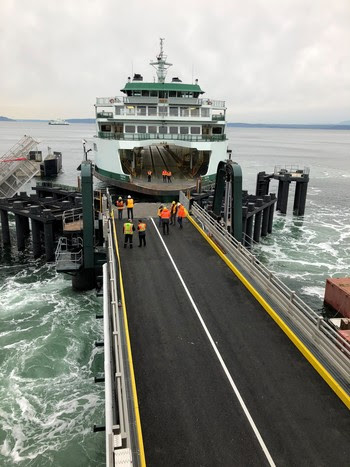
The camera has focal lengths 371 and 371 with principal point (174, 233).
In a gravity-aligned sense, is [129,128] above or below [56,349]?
above

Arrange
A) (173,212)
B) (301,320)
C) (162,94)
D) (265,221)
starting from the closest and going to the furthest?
(301,320), (173,212), (265,221), (162,94)

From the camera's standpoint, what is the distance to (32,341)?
56.7 ft

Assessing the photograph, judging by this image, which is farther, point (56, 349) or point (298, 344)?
point (56, 349)

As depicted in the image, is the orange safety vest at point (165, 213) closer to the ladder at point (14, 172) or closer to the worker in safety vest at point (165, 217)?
the worker in safety vest at point (165, 217)

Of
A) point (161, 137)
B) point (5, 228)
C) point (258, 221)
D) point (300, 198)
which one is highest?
point (161, 137)

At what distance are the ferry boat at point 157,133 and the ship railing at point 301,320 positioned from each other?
18811 mm

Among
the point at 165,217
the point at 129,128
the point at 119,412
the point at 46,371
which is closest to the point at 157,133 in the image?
the point at 129,128

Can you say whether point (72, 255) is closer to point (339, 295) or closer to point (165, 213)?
point (165, 213)

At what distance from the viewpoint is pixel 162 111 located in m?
40.6

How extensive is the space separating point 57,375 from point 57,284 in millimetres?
9265

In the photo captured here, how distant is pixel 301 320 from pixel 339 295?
1081cm

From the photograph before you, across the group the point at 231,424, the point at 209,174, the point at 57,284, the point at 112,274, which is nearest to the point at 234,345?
the point at 231,424

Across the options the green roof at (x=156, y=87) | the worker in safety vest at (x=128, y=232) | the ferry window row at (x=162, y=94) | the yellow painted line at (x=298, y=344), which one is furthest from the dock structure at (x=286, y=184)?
A: the yellow painted line at (x=298, y=344)

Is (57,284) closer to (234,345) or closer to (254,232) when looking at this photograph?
(234,345)
